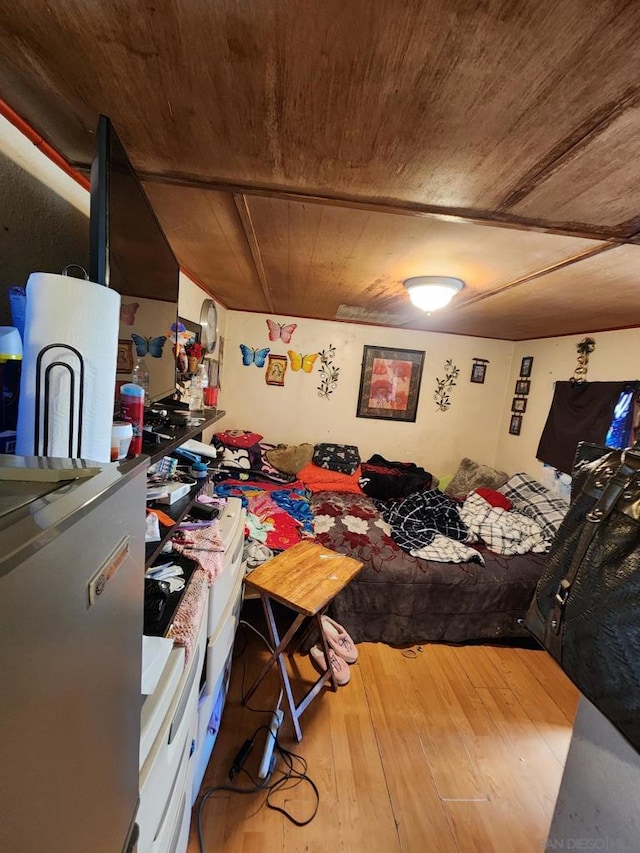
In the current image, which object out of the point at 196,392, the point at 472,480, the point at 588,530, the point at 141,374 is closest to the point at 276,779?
the point at 588,530

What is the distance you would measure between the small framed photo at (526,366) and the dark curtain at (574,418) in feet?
1.62

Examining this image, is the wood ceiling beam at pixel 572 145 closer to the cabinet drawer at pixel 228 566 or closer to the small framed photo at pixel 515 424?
the cabinet drawer at pixel 228 566

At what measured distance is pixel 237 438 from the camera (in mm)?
3375

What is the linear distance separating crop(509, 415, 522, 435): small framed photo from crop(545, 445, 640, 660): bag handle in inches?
126

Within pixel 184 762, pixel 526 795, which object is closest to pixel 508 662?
pixel 526 795

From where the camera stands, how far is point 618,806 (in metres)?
0.85

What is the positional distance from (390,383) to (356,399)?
0.43 metres

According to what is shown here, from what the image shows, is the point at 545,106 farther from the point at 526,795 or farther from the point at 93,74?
the point at 526,795

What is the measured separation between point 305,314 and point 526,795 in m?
3.60

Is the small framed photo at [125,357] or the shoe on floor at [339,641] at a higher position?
the small framed photo at [125,357]

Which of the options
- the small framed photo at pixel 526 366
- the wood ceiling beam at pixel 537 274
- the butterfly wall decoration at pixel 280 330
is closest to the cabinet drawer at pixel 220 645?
the wood ceiling beam at pixel 537 274

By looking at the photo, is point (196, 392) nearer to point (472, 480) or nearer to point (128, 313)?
point (128, 313)

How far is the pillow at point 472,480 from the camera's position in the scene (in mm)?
3471

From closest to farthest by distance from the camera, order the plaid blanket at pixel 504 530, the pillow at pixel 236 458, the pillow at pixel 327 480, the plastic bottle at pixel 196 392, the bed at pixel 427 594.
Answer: the plastic bottle at pixel 196 392 < the bed at pixel 427 594 < the plaid blanket at pixel 504 530 < the pillow at pixel 236 458 < the pillow at pixel 327 480
